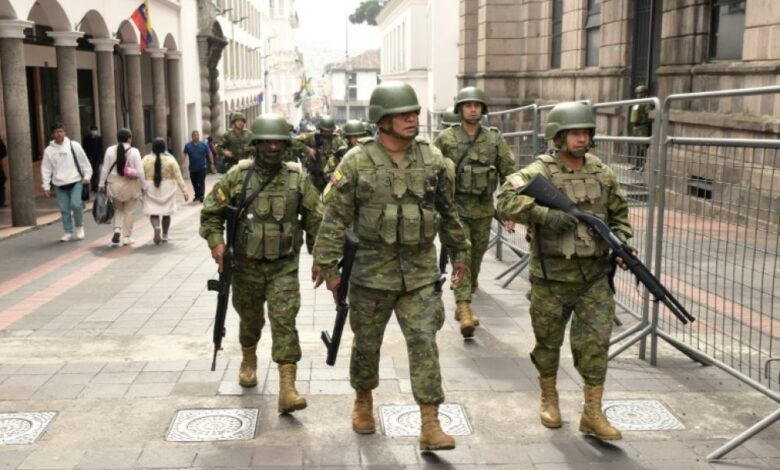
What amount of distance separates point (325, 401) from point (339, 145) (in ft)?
27.6

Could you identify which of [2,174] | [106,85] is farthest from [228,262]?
[106,85]

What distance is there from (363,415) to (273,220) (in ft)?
4.42

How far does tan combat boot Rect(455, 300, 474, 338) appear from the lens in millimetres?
6848

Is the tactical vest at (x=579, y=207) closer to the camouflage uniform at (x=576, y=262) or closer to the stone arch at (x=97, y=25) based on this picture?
the camouflage uniform at (x=576, y=262)

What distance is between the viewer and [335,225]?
468cm

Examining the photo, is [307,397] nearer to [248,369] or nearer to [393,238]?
[248,369]

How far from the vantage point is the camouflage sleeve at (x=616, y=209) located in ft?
15.8

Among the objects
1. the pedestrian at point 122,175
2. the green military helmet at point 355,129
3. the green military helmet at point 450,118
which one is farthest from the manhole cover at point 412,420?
the pedestrian at point 122,175

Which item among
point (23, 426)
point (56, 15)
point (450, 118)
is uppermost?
point (56, 15)

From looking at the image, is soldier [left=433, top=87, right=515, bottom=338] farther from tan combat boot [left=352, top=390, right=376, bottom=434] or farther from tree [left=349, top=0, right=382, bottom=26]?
tree [left=349, top=0, right=382, bottom=26]

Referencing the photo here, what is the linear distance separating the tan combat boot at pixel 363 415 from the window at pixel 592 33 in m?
16.1

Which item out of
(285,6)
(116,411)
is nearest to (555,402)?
(116,411)

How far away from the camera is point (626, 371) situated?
5.96 meters

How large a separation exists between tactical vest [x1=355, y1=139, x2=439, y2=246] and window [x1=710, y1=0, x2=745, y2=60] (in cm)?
994
